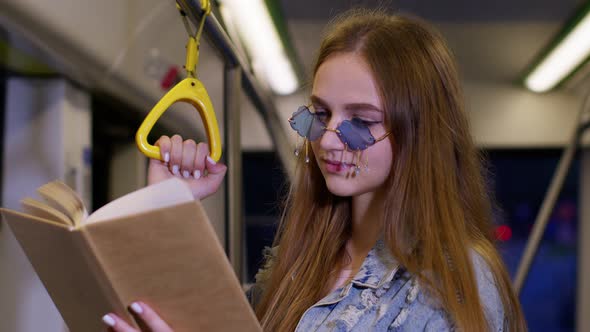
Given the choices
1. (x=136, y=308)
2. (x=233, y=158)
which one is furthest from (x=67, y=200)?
(x=233, y=158)

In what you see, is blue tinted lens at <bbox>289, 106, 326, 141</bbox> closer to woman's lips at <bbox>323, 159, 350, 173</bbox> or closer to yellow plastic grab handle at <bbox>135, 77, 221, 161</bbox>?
woman's lips at <bbox>323, 159, 350, 173</bbox>

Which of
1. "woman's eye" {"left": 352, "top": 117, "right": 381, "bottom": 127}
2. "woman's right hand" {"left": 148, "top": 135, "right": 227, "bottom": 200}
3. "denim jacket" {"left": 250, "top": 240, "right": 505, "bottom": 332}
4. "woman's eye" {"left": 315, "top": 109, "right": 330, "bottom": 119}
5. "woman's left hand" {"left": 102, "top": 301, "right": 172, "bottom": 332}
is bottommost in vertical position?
"denim jacket" {"left": 250, "top": 240, "right": 505, "bottom": 332}

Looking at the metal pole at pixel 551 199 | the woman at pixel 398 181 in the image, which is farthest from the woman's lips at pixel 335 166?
the metal pole at pixel 551 199

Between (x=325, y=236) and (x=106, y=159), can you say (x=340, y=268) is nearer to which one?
(x=325, y=236)

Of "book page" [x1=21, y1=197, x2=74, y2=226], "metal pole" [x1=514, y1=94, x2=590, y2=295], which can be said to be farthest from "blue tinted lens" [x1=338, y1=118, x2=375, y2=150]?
"metal pole" [x1=514, y1=94, x2=590, y2=295]

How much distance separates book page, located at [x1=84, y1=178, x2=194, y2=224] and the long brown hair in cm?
47

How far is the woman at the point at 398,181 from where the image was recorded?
1.08 metres

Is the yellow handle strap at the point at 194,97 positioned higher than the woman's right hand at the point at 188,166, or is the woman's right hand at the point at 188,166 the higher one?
the yellow handle strap at the point at 194,97

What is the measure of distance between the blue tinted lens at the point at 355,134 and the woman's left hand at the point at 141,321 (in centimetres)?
42

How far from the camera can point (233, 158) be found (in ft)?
5.45

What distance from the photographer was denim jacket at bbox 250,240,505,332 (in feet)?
3.51

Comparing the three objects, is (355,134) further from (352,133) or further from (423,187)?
(423,187)

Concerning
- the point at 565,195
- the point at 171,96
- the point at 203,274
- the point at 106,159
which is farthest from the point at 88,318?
the point at 565,195

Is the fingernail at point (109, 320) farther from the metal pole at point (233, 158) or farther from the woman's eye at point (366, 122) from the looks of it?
the metal pole at point (233, 158)
